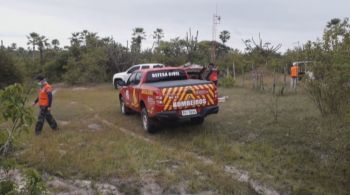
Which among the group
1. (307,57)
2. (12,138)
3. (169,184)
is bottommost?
(169,184)

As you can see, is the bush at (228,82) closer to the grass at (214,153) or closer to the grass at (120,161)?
the grass at (214,153)

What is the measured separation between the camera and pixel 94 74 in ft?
100

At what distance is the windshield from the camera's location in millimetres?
10781

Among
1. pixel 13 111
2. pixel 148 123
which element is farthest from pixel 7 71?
pixel 13 111

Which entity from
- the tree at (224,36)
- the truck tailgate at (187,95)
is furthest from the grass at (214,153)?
the tree at (224,36)

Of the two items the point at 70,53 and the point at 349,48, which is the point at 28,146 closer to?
the point at 349,48

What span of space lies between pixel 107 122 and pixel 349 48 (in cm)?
767

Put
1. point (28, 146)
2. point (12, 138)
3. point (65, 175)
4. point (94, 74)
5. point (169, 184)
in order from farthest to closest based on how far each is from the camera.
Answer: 1. point (94, 74)
2. point (28, 146)
3. point (65, 175)
4. point (169, 184)
5. point (12, 138)

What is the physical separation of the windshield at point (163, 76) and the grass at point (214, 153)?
1.35 meters

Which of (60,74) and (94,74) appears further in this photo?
(60,74)

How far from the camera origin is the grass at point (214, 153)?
6.32 meters

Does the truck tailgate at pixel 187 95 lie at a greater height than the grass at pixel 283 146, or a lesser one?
greater

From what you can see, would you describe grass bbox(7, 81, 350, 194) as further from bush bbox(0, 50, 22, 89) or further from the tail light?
bush bbox(0, 50, 22, 89)

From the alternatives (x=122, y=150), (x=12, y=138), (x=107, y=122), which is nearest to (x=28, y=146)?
(x=122, y=150)
